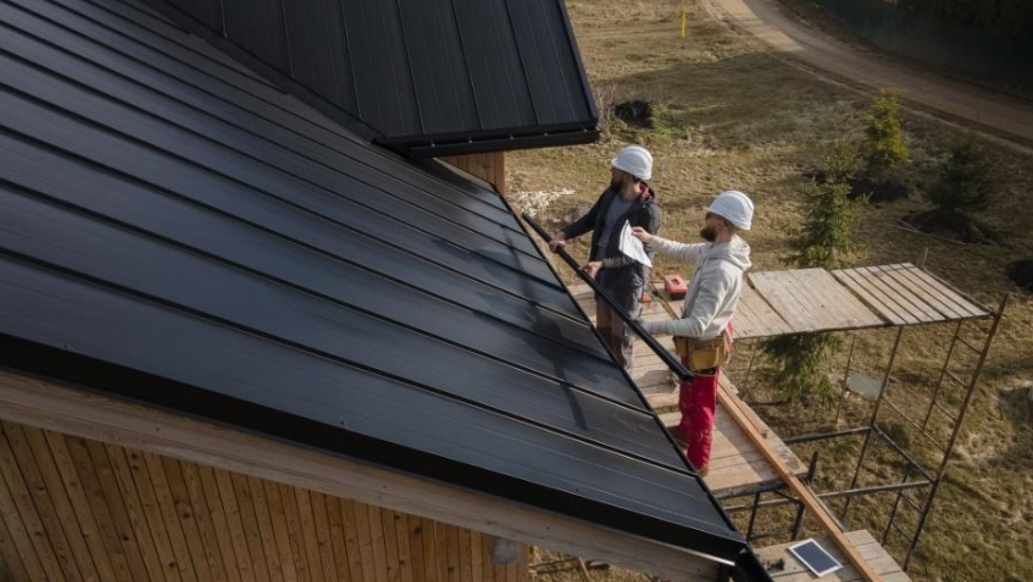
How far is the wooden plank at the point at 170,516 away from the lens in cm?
320

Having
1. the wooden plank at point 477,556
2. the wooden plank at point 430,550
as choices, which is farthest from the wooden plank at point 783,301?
the wooden plank at point 430,550

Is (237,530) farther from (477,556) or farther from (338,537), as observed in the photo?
(477,556)

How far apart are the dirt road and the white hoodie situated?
20.3 m

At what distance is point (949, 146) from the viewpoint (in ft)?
67.1

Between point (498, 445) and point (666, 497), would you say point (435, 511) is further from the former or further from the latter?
point (666, 497)

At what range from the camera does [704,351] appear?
18.2 feet

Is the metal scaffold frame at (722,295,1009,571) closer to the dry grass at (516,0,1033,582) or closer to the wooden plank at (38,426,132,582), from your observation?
the dry grass at (516,0,1033,582)

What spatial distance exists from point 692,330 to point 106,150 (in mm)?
3858

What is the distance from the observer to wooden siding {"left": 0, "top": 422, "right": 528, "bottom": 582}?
3.05 metres

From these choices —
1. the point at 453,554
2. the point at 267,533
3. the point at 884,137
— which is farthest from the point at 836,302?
the point at 884,137

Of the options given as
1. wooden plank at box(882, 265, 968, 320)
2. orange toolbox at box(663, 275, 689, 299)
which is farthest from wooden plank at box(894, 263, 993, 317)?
orange toolbox at box(663, 275, 689, 299)

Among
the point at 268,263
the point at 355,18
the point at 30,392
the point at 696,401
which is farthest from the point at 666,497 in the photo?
the point at 355,18

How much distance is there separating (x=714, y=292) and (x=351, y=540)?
9.88 feet

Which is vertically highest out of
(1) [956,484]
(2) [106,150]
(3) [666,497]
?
(2) [106,150]
